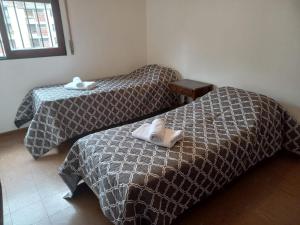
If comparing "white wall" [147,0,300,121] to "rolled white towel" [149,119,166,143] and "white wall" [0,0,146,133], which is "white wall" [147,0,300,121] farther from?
"rolled white towel" [149,119,166,143]

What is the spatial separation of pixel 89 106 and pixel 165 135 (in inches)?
51.0

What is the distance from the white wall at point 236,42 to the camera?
2168mm

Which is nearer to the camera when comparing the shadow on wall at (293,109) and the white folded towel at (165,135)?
the white folded towel at (165,135)

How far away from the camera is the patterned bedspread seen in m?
1.35

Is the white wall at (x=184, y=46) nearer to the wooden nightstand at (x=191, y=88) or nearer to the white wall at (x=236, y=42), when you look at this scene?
the white wall at (x=236, y=42)

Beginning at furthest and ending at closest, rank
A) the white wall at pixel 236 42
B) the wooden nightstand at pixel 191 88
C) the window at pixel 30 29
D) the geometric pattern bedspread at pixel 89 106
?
the wooden nightstand at pixel 191 88
the window at pixel 30 29
the geometric pattern bedspread at pixel 89 106
the white wall at pixel 236 42

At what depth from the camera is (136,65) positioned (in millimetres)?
3871

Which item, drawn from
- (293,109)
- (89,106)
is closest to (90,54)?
(89,106)

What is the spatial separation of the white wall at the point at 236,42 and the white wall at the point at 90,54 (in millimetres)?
449

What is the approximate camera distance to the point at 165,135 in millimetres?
1701

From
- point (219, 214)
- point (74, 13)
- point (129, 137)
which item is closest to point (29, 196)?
point (129, 137)

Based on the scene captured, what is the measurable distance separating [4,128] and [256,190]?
10.1 feet

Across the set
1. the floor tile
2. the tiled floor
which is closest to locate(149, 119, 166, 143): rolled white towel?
the tiled floor

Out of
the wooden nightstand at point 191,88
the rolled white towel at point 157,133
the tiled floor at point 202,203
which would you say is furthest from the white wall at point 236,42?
the rolled white towel at point 157,133
